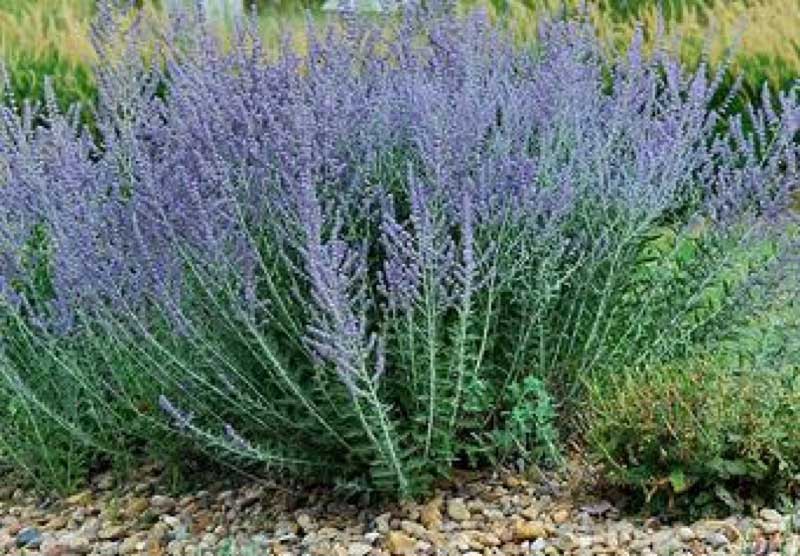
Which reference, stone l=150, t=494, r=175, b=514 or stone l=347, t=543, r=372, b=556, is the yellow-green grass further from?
stone l=347, t=543, r=372, b=556

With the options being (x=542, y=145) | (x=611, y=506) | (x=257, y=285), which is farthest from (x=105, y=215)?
(x=611, y=506)

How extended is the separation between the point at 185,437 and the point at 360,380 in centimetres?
75

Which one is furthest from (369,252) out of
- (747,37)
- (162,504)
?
(747,37)

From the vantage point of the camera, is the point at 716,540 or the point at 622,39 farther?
the point at 622,39

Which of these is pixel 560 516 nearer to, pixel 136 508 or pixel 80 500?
pixel 136 508

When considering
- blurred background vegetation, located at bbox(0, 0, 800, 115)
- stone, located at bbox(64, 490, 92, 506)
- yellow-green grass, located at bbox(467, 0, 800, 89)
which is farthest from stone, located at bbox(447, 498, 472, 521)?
yellow-green grass, located at bbox(467, 0, 800, 89)

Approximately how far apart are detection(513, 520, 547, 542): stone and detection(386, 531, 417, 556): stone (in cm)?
25

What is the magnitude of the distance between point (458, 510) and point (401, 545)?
9.3 inches

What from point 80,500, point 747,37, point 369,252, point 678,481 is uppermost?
point 369,252

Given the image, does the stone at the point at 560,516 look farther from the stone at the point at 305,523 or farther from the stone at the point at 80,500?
the stone at the point at 80,500

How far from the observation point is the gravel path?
12.7 feet

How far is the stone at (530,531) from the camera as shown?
3.98 meters

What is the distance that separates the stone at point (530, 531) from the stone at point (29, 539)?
1.33 metres

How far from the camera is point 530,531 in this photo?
398cm
